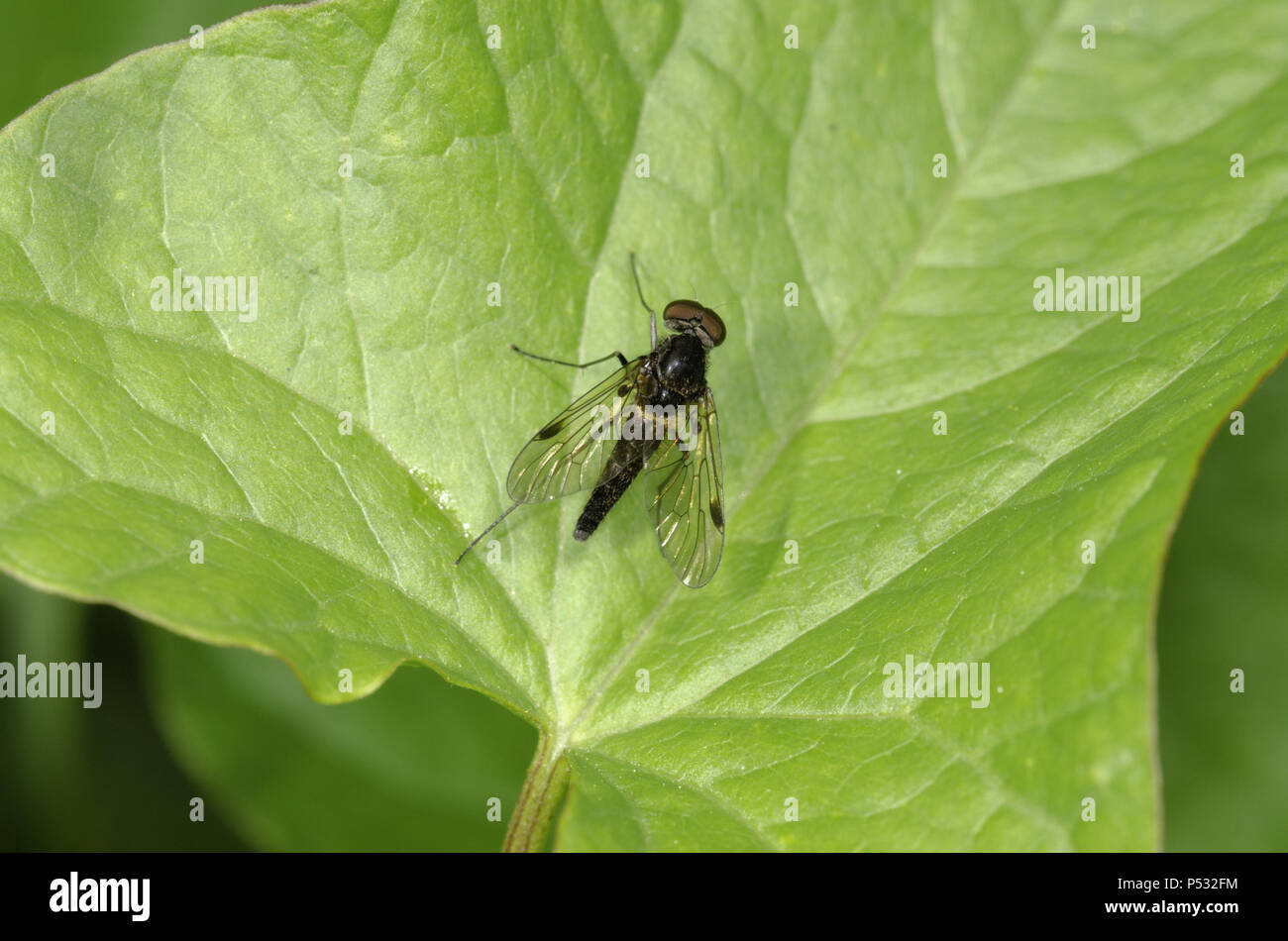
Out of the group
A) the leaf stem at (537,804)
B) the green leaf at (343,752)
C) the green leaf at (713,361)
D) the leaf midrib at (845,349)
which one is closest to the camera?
the green leaf at (713,361)

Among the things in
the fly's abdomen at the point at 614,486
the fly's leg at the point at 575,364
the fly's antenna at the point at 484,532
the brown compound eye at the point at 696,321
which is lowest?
the fly's antenna at the point at 484,532

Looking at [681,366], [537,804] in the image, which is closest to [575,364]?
[681,366]

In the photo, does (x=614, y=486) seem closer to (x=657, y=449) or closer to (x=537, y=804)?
(x=657, y=449)

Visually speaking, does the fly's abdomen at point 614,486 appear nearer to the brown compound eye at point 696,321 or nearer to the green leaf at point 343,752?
the brown compound eye at point 696,321

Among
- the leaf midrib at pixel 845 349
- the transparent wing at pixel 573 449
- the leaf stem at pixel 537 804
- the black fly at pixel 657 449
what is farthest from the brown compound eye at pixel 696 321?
the leaf stem at pixel 537 804

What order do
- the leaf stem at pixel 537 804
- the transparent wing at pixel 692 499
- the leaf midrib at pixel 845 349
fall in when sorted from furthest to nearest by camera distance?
the transparent wing at pixel 692 499, the leaf midrib at pixel 845 349, the leaf stem at pixel 537 804

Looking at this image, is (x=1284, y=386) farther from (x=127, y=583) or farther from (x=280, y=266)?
(x=127, y=583)
